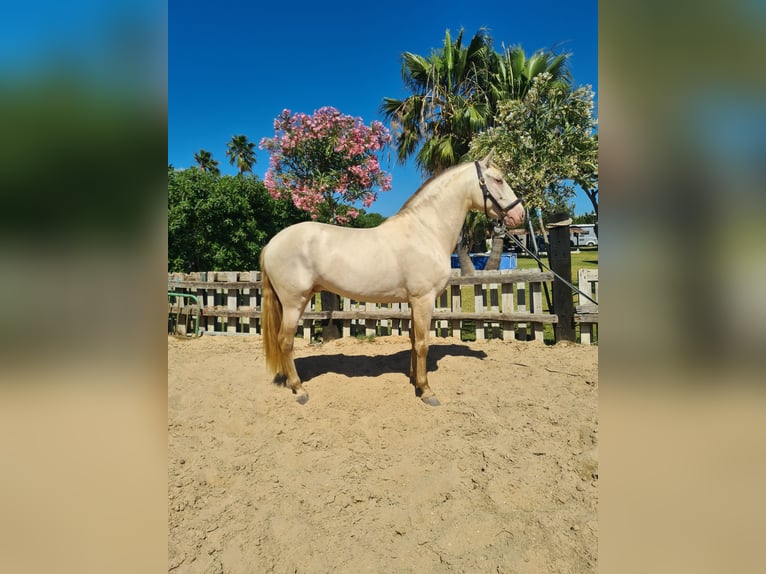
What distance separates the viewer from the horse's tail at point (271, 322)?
3699 millimetres

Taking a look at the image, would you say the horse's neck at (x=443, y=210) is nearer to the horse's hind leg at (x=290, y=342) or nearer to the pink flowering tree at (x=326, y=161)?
the horse's hind leg at (x=290, y=342)

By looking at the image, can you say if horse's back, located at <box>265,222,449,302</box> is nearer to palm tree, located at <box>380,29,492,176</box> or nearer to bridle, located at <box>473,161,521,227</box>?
bridle, located at <box>473,161,521,227</box>

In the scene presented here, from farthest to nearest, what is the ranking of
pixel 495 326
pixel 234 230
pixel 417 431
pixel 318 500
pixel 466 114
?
pixel 466 114 < pixel 234 230 < pixel 495 326 < pixel 417 431 < pixel 318 500

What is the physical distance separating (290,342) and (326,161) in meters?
4.01

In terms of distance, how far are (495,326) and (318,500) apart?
13.9 feet

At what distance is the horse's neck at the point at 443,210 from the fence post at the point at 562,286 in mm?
2066

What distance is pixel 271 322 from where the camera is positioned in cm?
371

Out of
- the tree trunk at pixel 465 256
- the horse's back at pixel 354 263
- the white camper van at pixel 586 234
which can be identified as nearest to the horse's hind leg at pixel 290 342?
the horse's back at pixel 354 263
